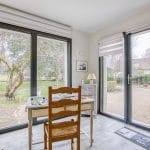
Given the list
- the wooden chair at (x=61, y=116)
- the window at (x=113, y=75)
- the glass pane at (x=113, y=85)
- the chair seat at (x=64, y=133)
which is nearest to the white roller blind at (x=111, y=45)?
the window at (x=113, y=75)

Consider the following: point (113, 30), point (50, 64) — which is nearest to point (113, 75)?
point (113, 30)

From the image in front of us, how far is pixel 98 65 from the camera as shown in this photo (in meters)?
4.05

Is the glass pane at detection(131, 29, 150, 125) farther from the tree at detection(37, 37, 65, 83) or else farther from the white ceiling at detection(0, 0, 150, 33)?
the tree at detection(37, 37, 65, 83)

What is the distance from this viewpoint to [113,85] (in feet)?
12.3

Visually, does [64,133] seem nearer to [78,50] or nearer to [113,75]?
[113,75]

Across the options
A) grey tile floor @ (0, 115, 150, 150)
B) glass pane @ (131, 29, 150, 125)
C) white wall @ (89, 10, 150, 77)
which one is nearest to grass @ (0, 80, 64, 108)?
grey tile floor @ (0, 115, 150, 150)

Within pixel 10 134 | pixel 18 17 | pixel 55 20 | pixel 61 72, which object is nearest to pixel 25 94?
pixel 10 134

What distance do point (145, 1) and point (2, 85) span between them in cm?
302

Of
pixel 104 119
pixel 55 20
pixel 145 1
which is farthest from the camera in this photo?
pixel 104 119

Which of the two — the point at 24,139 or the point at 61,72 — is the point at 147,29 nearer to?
the point at 61,72

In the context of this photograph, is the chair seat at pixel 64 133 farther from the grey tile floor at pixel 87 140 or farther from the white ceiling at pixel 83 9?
the white ceiling at pixel 83 9

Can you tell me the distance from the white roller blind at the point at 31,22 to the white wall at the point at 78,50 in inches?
13.0

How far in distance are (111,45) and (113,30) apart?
368 millimetres

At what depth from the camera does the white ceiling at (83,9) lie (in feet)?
8.30
